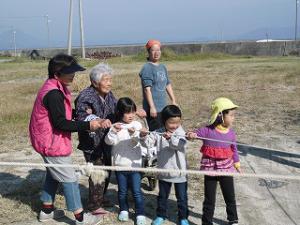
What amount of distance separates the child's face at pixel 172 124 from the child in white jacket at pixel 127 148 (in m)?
0.27

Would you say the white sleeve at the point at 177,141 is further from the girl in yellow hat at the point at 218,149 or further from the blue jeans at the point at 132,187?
the blue jeans at the point at 132,187

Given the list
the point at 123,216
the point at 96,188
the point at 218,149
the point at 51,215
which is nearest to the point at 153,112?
the point at 96,188

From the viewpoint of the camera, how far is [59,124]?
3.92m

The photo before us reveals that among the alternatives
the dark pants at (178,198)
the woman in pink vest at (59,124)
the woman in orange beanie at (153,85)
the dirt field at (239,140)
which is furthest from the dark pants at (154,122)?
the woman in pink vest at (59,124)

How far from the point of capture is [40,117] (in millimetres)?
4004

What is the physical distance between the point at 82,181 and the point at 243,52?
104ft

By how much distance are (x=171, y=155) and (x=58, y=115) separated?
103 centimetres

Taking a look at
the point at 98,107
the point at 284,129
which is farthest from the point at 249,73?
the point at 98,107

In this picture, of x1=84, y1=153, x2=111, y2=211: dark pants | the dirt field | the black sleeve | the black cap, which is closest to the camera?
A: the black sleeve

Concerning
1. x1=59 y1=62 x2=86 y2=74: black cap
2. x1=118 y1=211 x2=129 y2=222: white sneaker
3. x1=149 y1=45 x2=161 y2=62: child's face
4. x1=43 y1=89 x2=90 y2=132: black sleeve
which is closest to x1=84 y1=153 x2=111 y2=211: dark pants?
x1=118 y1=211 x2=129 y2=222: white sneaker

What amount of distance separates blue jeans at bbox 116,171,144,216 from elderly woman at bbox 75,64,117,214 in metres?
0.20

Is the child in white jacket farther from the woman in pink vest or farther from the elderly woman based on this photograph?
the woman in pink vest

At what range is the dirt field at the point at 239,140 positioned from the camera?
4.61m

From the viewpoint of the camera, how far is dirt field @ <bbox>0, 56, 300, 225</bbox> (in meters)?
4.61
